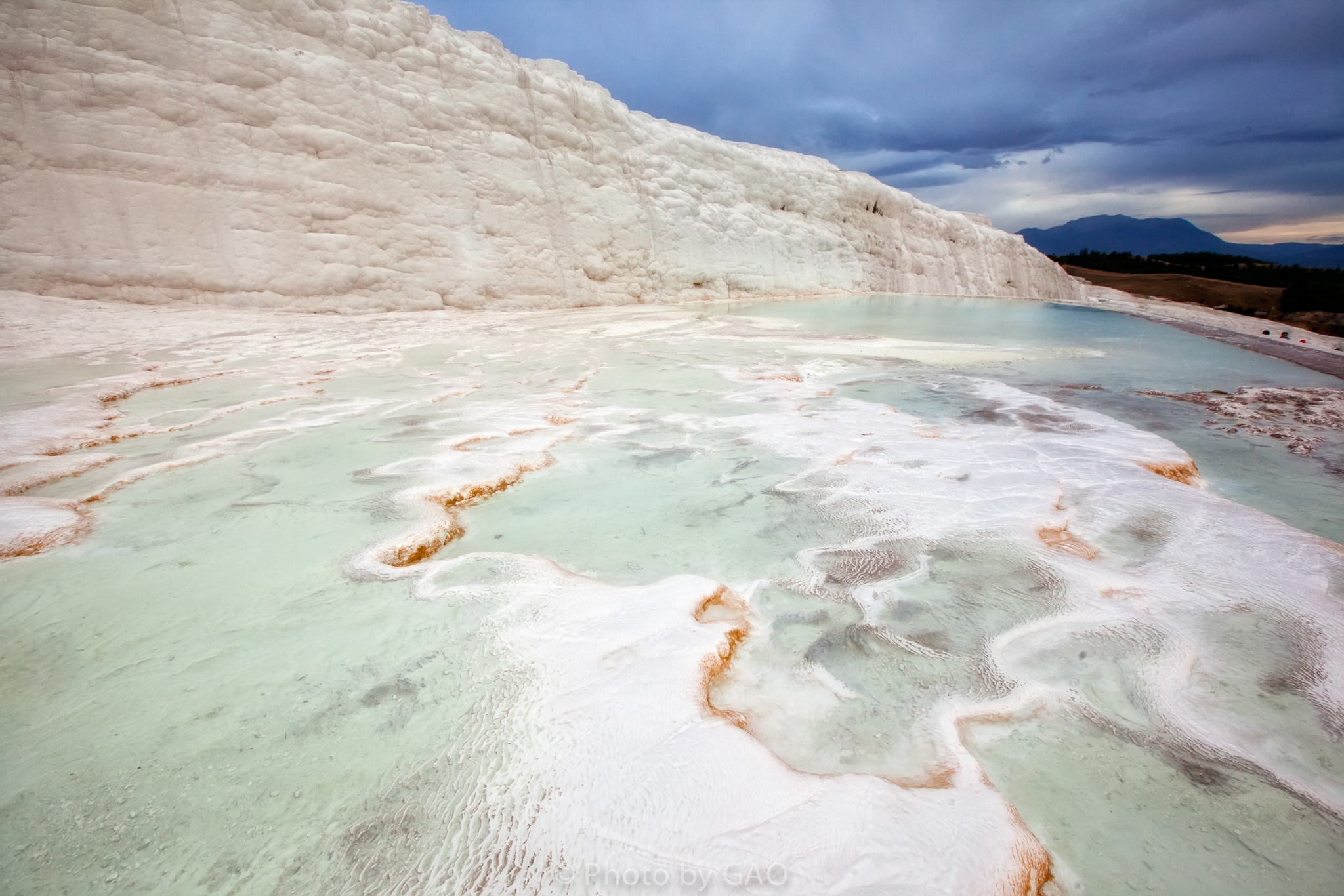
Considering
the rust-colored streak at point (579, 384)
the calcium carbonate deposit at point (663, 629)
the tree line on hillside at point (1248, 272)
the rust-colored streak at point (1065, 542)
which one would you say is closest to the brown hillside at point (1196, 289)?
the tree line on hillside at point (1248, 272)

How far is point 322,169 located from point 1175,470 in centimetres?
1058

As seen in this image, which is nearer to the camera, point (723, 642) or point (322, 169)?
point (723, 642)

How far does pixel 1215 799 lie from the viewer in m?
0.93

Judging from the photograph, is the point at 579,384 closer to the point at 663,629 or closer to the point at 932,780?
the point at 663,629

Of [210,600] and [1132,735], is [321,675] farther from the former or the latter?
[1132,735]

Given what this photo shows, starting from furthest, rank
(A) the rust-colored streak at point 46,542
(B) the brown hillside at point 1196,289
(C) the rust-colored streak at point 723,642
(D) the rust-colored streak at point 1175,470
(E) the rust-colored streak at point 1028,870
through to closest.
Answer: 1. (B) the brown hillside at point 1196,289
2. (D) the rust-colored streak at point 1175,470
3. (A) the rust-colored streak at point 46,542
4. (C) the rust-colored streak at point 723,642
5. (E) the rust-colored streak at point 1028,870

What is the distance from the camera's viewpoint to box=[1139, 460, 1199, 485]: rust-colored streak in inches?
91.4

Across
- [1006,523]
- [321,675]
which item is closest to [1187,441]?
Result: [1006,523]

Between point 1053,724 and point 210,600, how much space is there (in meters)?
1.91

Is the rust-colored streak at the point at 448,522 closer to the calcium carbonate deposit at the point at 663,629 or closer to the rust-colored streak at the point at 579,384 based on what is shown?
the calcium carbonate deposit at the point at 663,629

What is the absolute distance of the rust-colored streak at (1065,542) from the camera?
1.68 metres

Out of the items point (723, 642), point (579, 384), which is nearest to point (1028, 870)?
point (723, 642)

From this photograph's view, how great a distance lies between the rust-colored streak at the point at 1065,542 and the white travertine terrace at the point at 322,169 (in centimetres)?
937

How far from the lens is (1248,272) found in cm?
2608
